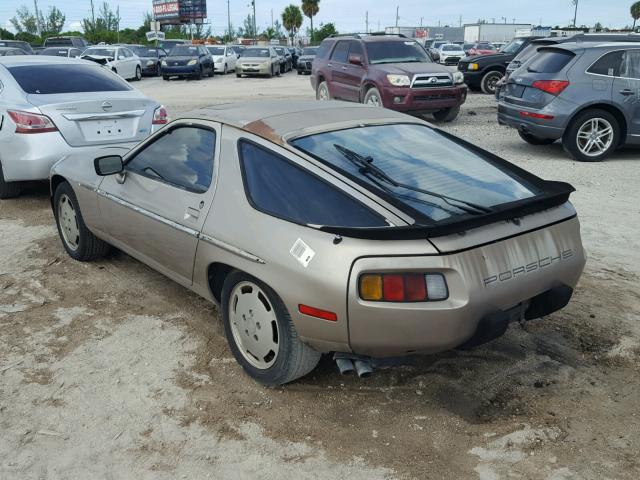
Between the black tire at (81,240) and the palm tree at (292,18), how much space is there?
89.5 m

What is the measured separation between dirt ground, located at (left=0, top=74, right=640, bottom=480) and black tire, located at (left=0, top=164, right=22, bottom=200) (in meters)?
2.86

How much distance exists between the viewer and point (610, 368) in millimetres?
3680

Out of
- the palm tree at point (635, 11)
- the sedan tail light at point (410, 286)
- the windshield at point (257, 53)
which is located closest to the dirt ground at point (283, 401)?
the sedan tail light at point (410, 286)

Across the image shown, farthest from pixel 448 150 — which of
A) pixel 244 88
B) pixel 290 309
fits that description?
pixel 244 88

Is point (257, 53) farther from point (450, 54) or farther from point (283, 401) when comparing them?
point (283, 401)

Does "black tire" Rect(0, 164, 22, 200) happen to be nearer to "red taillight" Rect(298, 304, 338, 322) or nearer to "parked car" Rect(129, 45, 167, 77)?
"red taillight" Rect(298, 304, 338, 322)

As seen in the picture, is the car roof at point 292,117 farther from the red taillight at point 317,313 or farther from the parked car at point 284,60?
the parked car at point 284,60

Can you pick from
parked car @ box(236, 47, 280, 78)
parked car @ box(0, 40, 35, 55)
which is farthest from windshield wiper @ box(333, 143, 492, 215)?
parked car @ box(236, 47, 280, 78)

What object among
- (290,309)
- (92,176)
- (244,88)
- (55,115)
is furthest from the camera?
(244,88)

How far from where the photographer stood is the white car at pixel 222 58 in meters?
34.8

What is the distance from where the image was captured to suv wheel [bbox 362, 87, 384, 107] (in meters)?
13.0

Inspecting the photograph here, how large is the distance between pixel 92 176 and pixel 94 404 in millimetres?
2112

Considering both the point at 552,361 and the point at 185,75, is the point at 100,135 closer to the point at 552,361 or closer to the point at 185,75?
the point at 552,361

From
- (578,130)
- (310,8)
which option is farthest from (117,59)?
(310,8)
